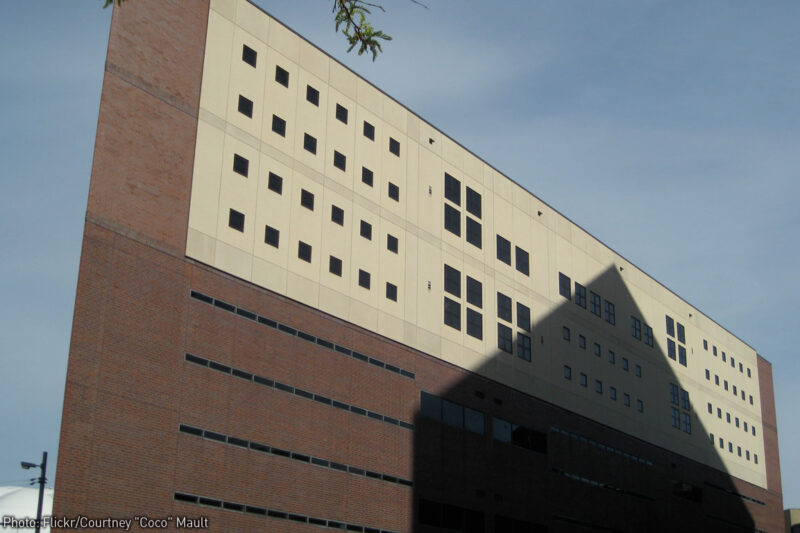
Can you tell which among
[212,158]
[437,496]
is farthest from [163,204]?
[437,496]

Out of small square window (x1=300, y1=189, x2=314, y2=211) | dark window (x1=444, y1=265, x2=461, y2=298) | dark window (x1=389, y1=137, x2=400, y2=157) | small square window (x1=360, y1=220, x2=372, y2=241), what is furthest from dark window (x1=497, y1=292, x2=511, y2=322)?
small square window (x1=300, y1=189, x2=314, y2=211)

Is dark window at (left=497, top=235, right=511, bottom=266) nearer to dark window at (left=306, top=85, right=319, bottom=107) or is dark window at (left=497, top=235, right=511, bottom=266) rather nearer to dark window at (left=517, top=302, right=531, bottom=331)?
dark window at (left=517, top=302, right=531, bottom=331)

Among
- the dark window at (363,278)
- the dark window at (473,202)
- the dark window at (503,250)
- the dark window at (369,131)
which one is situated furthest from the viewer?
the dark window at (503,250)

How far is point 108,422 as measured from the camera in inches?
1480

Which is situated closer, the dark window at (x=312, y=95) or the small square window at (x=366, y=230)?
the dark window at (x=312, y=95)

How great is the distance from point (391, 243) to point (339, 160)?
5.23 meters

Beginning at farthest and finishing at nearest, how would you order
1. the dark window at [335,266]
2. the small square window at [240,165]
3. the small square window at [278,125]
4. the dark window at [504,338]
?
the dark window at [504,338] → the dark window at [335,266] → the small square window at [278,125] → the small square window at [240,165]

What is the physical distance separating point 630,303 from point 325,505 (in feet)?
116

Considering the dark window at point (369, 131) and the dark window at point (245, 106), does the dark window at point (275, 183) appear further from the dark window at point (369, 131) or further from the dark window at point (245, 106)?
the dark window at point (369, 131)

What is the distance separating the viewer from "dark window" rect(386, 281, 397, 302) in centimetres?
5125

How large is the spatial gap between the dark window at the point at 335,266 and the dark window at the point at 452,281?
27.2ft

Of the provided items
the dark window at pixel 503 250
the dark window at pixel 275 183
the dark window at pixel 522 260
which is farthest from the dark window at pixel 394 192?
the dark window at pixel 522 260

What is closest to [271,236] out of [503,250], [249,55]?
[249,55]

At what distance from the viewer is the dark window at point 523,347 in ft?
195
